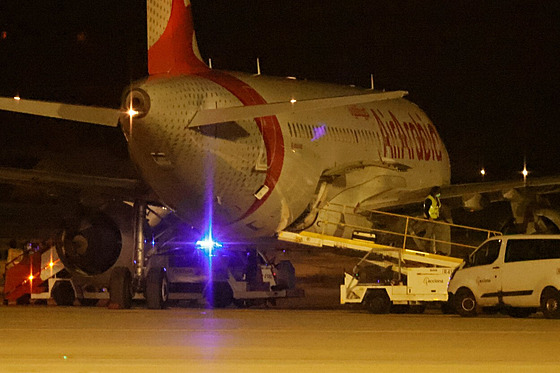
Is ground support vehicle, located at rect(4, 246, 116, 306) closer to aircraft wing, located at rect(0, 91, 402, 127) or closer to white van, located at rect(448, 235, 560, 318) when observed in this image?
aircraft wing, located at rect(0, 91, 402, 127)

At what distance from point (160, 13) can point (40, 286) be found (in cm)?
773

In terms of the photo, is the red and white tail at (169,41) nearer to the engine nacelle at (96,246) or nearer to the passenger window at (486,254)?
the engine nacelle at (96,246)

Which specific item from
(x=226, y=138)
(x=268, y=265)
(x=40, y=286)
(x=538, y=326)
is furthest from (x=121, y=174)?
(x=538, y=326)

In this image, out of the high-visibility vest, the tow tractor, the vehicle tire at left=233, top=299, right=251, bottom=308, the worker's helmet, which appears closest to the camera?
the tow tractor

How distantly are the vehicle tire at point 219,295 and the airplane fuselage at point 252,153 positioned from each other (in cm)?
152

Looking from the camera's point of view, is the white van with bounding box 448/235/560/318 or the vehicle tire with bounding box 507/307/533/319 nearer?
the white van with bounding box 448/235/560/318

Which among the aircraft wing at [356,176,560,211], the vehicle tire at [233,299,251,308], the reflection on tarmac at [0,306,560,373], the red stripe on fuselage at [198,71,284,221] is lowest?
the reflection on tarmac at [0,306,560,373]

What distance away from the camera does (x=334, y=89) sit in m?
28.8

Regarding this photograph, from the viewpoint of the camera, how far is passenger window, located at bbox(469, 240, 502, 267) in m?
21.7

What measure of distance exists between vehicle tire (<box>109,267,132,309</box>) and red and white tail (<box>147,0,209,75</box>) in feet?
15.3

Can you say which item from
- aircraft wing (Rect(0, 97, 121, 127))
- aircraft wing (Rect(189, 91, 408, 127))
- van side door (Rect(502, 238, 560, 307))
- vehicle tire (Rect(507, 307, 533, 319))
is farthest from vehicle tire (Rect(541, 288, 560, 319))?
aircraft wing (Rect(0, 97, 121, 127))

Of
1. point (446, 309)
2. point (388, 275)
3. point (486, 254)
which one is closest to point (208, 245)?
point (388, 275)

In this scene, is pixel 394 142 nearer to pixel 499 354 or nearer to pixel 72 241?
pixel 72 241

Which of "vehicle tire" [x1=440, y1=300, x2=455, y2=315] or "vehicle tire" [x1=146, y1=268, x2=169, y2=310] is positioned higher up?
"vehicle tire" [x1=146, y1=268, x2=169, y2=310]
